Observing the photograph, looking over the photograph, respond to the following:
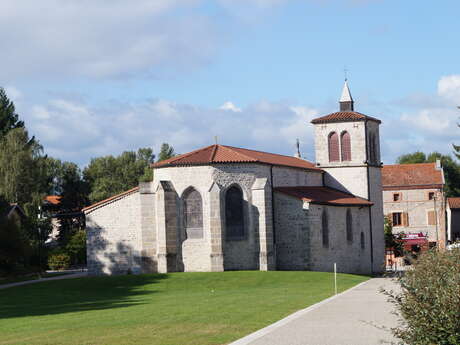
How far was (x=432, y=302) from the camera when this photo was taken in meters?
12.6

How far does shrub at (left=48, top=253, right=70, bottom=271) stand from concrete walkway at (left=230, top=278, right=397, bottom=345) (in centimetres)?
3628

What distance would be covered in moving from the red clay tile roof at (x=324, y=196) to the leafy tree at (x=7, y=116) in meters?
35.3

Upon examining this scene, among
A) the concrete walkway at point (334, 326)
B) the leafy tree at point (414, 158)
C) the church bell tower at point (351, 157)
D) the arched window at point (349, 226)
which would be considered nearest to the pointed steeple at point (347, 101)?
the church bell tower at point (351, 157)

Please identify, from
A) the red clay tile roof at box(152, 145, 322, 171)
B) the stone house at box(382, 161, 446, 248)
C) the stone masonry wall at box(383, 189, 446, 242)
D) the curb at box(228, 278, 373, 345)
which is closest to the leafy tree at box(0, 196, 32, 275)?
the red clay tile roof at box(152, 145, 322, 171)

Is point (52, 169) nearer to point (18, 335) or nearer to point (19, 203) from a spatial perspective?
point (19, 203)

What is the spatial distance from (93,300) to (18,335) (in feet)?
41.8

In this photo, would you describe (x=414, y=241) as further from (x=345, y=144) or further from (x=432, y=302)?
(x=432, y=302)

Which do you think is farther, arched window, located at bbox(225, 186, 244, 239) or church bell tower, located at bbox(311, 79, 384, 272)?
church bell tower, located at bbox(311, 79, 384, 272)

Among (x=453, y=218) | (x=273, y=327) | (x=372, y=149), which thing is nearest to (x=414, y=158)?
(x=453, y=218)

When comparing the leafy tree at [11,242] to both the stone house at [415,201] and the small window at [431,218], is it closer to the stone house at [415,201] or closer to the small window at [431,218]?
the stone house at [415,201]

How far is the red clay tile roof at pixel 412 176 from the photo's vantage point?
257 ft

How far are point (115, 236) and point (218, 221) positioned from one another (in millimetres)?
6994

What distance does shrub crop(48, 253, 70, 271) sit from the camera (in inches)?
2330

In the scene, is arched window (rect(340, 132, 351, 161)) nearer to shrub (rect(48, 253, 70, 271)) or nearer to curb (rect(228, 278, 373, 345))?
shrub (rect(48, 253, 70, 271))
